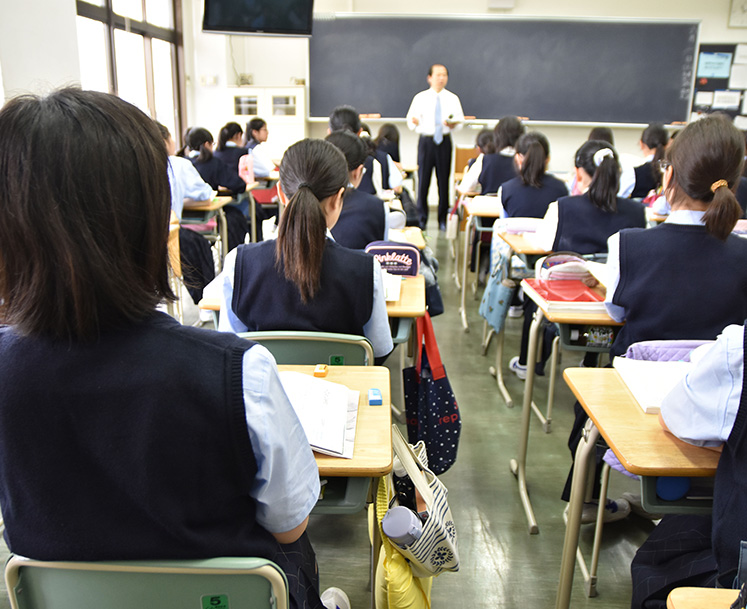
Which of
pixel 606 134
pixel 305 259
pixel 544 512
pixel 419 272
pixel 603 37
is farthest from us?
pixel 603 37

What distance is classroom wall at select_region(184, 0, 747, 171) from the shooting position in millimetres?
7812

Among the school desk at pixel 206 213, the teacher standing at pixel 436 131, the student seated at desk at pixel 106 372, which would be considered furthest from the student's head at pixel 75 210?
the teacher standing at pixel 436 131

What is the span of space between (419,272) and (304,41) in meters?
6.53

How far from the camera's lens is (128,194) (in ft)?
2.39

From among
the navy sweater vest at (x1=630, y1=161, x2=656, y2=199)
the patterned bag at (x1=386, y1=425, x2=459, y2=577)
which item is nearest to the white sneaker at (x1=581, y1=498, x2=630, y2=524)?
the patterned bag at (x1=386, y1=425, x2=459, y2=577)

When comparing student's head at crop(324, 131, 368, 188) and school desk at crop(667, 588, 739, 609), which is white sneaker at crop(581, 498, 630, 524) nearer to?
school desk at crop(667, 588, 739, 609)

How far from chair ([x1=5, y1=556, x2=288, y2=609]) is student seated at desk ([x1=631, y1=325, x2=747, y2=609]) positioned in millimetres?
745

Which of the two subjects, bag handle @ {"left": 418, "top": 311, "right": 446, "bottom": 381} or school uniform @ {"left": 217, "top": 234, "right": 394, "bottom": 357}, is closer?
school uniform @ {"left": 217, "top": 234, "right": 394, "bottom": 357}

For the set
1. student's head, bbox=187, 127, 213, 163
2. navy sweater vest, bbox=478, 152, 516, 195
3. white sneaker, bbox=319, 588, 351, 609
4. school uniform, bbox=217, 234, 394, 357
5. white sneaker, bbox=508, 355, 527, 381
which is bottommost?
white sneaker, bbox=508, 355, 527, 381

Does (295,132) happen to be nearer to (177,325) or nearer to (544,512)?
(544,512)

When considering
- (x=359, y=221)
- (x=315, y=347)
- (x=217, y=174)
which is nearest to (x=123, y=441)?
(x=315, y=347)

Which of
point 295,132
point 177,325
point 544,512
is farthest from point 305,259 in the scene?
point 295,132

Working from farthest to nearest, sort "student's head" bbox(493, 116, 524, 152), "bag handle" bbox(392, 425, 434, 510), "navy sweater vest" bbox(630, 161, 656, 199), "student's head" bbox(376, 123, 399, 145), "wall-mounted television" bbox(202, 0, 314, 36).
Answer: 1. "wall-mounted television" bbox(202, 0, 314, 36)
2. "student's head" bbox(376, 123, 399, 145)
3. "student's head" bbox(493, 116, 524, 152)
4. "navy sweater vest" bbox(630, 161, 656, 199)
5. "bag handle" bbox(392, 425, 434, 510)

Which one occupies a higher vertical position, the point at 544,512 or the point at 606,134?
the point at 606,134
